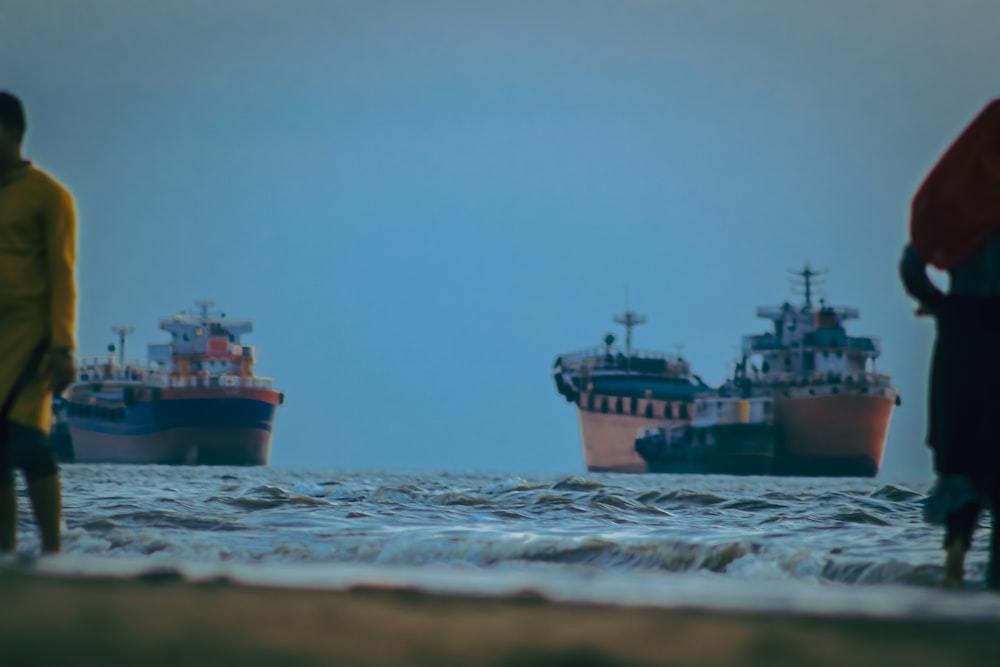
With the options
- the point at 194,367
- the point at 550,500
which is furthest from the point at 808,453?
the point at 550,500

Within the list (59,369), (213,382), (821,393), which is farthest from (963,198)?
(213,382)

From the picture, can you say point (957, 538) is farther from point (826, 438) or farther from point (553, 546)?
point (826, 438)

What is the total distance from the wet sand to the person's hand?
1596 mm

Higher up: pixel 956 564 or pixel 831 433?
pixel 831 433

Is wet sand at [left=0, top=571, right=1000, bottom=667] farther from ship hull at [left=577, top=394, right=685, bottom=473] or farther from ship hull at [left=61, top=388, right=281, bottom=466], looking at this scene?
ship hull at [left=577, top=394, right=685, bottom=473]

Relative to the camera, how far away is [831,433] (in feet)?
167

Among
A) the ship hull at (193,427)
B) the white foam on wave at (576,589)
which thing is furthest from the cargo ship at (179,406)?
the white foam on wave at (576,589)

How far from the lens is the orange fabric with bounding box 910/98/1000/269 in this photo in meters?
3.10

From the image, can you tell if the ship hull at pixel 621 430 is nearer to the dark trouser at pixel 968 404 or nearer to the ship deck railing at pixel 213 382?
the ship deck railing at pixel 213 382

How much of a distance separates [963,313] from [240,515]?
523 cm

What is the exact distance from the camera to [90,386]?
6188 cm

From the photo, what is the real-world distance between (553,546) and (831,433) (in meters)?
47.4

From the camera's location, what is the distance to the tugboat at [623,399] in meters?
60.3

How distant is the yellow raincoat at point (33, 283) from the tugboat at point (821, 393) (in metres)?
47.9
